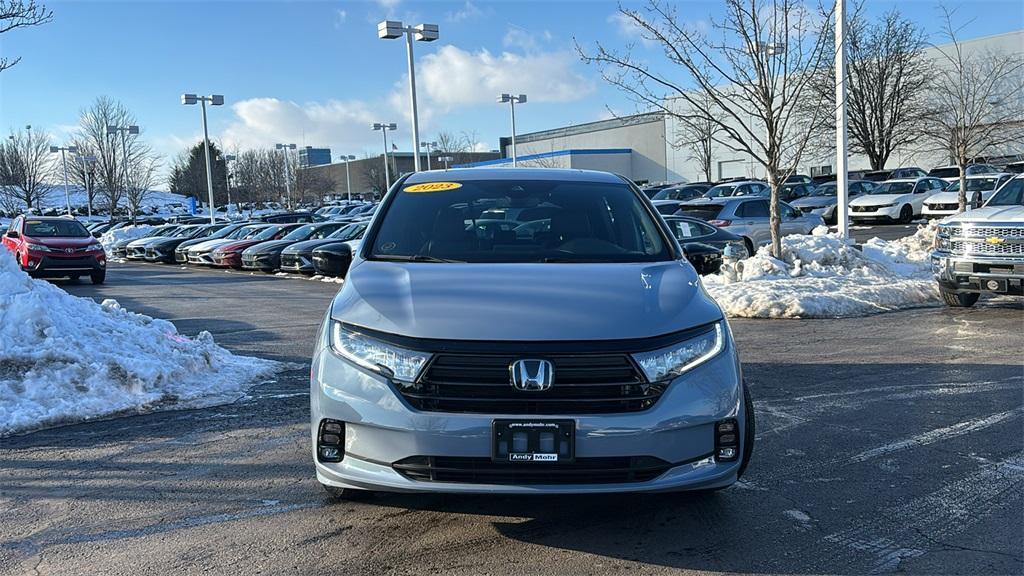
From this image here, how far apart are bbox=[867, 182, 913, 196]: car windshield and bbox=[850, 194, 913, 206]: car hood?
0.42 m

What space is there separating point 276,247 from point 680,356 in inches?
827

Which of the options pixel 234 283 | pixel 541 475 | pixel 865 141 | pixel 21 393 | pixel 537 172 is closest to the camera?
pixel 541 475

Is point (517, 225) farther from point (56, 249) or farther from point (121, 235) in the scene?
point (121, 235)

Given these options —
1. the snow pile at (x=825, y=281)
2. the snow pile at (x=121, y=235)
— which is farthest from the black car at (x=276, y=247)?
the snow pile at (x=121, y=235)

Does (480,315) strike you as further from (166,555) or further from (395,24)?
(395,24)

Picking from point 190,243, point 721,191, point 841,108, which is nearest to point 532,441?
point 841,108

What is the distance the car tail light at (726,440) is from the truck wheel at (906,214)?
2961cm

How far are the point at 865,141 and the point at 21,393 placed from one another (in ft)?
154

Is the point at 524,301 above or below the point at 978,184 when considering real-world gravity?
below

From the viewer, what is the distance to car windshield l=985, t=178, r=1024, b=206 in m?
11.0

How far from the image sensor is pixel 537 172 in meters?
5.56

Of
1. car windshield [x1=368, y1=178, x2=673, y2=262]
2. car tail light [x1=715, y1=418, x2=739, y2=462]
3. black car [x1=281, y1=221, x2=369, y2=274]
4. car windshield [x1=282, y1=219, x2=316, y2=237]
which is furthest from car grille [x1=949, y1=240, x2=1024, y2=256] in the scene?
car windshield [x1=282, y1=219, x2=316, y2=237]

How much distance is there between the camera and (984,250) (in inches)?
409

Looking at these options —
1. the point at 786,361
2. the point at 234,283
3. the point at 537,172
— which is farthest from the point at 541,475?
the point at 234,283
